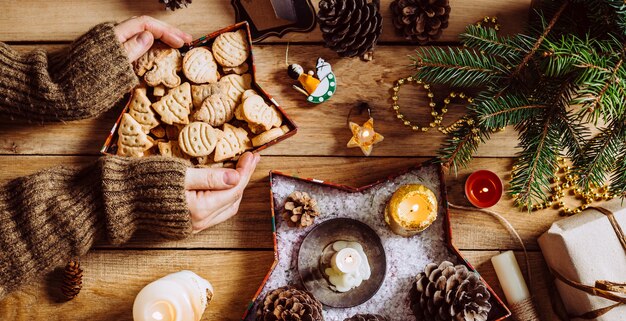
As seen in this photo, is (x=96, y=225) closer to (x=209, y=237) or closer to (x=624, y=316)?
(x=209, y=237)

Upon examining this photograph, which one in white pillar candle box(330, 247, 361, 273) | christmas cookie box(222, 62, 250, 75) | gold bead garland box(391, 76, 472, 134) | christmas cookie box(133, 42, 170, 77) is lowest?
white pillar candle box(330, 247, 361, 273)

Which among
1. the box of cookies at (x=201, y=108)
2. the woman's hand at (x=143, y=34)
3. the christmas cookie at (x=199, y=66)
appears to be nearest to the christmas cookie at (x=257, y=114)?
the box of cookies at (x=201, y=108)

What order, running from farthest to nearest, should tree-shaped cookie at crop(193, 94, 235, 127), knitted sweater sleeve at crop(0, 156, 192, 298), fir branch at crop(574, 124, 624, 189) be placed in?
tree-shaped cookie at crop(193, 94, 235, 127) → knitted sweater sleeve at crop(0, 156, 192, 298) → fir branch at crop(574, 124, 624, 189)

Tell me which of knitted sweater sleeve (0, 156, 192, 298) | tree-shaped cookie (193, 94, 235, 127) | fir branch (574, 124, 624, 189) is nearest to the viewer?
fir branch (574, 124, 624, 189)

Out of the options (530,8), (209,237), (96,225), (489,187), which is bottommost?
(489,187)

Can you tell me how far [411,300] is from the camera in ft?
3.55

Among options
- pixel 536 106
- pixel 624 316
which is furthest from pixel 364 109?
pixel 624 316

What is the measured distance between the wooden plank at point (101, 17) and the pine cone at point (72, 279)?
53cm

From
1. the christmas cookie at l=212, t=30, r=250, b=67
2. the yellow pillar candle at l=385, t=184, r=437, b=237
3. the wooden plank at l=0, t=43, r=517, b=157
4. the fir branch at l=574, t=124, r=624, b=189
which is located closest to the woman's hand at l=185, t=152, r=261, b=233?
the wooden plank at l=0, t=43, r=517, b=157

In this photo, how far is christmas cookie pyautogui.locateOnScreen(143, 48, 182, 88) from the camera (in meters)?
1.15

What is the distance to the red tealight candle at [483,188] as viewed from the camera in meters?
1.16

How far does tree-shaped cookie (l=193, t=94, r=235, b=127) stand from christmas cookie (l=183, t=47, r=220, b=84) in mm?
49

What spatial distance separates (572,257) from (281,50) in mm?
791

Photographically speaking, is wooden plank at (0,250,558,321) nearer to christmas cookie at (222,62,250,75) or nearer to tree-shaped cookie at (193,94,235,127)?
tree-shaped cookie at (193,94,235,127)
